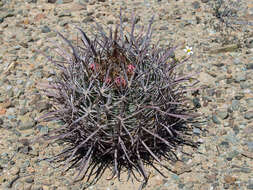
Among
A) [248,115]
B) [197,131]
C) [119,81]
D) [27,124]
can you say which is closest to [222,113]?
[248,115]

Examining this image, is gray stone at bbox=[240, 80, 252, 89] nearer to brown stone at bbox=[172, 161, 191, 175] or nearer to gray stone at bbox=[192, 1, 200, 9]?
brown stone at bbox=[172, 161, 191, 175]

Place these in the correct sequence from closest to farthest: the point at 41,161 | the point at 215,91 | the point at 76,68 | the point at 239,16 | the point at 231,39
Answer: the point at 76,68 < the point at 41,161 < the point at 215,91 < the point at 231,39 < the point at 239,16

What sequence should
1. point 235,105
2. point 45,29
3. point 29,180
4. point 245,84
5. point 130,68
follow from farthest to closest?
point 45,29
point 245,84
point 235,105
point 29,180
point 130,68

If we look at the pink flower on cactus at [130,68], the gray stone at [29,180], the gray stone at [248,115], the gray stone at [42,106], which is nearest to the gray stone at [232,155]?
the gray stone at [248,115]

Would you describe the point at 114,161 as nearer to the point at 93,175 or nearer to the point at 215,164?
the point at 93,175

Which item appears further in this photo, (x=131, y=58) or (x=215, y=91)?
(x=215, y=91)

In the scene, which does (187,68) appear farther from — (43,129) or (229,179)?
(43,129)

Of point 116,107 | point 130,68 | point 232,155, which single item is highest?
point 130,68

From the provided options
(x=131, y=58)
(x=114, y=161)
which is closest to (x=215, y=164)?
(x=114, y=161)
